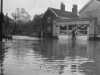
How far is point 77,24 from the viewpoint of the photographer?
164 ft

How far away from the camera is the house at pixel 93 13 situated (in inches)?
1863

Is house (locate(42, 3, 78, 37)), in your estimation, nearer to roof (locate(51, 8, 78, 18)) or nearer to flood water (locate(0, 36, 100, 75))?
roof (locate(51, 8, 78, 18))

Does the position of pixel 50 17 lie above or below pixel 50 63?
above

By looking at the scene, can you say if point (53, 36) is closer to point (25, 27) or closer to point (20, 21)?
point (25, 27)

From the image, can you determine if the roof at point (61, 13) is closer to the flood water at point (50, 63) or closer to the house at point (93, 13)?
the house at point (93, 13)

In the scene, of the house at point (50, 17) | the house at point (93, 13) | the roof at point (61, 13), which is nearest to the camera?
the house at point (93, 13)

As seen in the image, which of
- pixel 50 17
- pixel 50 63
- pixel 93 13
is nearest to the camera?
pixel 50 63

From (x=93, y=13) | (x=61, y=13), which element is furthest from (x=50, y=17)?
(x=93, y=13)

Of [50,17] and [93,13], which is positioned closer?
[93,13]

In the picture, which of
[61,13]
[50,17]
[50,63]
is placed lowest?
[50,63]

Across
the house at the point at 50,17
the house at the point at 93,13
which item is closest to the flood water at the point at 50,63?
the house at the point at 93,13

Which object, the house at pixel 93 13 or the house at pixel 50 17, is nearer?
the house at pixel 93 13

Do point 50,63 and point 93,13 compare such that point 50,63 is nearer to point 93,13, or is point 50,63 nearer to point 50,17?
point 93,13

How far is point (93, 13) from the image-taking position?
50.9m
